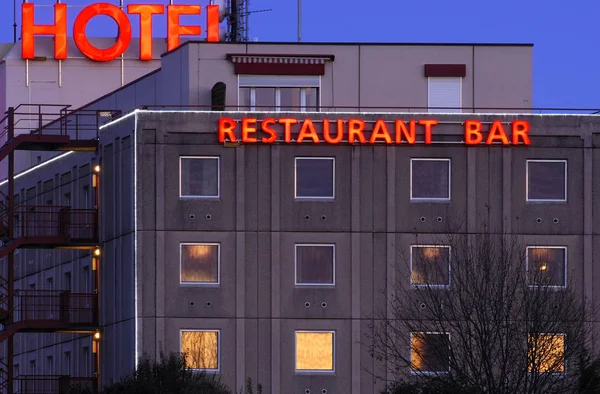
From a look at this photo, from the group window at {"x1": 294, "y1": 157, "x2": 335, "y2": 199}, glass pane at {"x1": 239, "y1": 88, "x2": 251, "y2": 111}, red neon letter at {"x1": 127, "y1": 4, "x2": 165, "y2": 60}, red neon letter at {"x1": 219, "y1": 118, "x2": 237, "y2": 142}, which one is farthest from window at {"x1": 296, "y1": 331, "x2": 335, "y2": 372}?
red neon letter at {"x1": 127, "y1": 4, "x2": 165, "y2": 60}

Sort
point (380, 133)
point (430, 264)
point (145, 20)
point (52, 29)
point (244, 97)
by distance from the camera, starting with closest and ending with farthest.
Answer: point (430, 264) → point (380, 133) → point (244, 97) → point (52, 29) → point (145, 20)

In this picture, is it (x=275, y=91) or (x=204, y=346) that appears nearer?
(x=204, y=346)

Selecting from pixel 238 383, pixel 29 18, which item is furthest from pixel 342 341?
pixel 29 18

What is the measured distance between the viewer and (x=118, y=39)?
4222 inches

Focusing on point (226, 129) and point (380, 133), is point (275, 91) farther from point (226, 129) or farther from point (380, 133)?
point (380, 133)

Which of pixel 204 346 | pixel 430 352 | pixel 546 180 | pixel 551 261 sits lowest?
pixel 204 346

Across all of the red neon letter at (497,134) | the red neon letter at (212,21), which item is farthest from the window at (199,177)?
the red neon letter at (212,21)

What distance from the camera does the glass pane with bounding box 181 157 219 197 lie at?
3199 inches

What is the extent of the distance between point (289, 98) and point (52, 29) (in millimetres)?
26475

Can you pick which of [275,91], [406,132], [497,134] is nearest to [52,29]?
[275,91]

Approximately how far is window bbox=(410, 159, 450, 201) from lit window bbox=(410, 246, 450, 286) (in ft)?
7.19

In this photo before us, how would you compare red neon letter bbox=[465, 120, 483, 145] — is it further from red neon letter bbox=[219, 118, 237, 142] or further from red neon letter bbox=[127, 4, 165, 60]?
red neon letter bbox=[127, 4, 165, 60]

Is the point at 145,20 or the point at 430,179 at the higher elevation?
the point at 145,20

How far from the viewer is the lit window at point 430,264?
79750 millimetres
